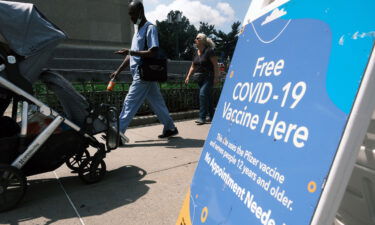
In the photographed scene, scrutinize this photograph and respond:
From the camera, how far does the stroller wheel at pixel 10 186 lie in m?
2.54

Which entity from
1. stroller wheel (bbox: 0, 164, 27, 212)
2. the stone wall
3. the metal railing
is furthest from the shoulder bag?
the stone wall

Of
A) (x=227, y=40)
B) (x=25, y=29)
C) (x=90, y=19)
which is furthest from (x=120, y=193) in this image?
(x=227, y=40)

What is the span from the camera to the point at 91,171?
3221 millimetres

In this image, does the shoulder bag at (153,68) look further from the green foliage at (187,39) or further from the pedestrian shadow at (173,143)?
the green foliage at (187,39)

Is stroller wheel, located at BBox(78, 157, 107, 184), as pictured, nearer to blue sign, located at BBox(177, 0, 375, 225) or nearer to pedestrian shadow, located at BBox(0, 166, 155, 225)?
pedestrian shadow, located at BBox(0, 166, 155, 225)

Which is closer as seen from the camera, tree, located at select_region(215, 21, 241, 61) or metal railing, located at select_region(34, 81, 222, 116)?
metal railing, located at select_region(34, 81, 222, 116)

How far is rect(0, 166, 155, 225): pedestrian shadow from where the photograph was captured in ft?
8.56

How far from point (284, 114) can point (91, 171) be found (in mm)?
2570

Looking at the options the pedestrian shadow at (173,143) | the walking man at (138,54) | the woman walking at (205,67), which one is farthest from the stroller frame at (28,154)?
the woman walking at (205,67)

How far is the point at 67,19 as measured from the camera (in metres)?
18.5

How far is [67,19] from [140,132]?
15.6 m

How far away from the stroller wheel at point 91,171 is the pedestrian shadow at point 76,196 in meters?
0.07

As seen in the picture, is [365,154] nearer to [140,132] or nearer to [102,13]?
[140,132]

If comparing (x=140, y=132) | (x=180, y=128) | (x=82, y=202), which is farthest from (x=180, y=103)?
(x=82, y=202)
